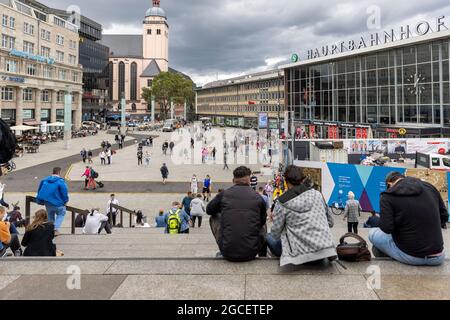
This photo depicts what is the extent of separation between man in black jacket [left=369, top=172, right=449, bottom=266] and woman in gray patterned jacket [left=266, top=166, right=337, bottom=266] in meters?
0.81

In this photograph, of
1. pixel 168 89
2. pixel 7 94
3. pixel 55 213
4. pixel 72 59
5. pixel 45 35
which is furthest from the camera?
pixel 168 89

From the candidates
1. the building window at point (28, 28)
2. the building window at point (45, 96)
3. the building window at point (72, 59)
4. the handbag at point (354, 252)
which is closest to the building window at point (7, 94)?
the building window at point (45, 96)

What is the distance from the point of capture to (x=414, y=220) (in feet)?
15.5

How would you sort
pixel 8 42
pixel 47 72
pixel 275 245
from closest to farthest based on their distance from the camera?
pixel 275 245, pixel 8 42, pixel 47 72

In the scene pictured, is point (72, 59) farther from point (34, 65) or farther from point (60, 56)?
point (34, 65)

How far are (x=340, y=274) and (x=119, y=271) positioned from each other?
9.80 ft

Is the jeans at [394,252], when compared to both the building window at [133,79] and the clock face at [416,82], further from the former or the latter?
the building window at [133,79]

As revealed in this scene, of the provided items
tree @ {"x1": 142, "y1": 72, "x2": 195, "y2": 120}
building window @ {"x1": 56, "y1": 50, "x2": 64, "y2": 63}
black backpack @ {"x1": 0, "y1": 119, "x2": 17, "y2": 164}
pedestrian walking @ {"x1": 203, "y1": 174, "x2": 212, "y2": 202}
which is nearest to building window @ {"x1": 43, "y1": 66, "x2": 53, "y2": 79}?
building window @ {"x1": 56, "y1": 50, "x2": 64, "y2": 63}

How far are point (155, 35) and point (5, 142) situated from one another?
170 metres

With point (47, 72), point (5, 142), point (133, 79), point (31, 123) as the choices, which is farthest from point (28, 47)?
point (133, 79)

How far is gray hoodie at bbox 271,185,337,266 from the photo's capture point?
15.4 feet

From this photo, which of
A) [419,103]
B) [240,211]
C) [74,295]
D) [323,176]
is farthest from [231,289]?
[419,103]

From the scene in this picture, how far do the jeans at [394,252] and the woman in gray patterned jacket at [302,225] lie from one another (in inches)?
39.8

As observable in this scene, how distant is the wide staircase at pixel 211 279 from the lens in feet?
14.4
